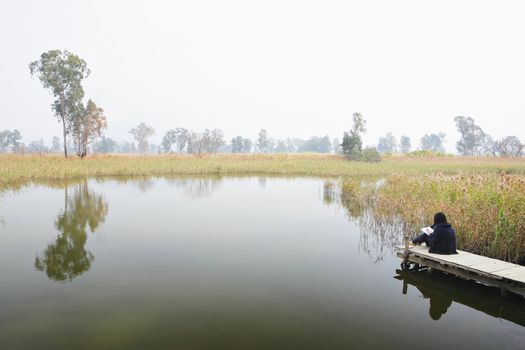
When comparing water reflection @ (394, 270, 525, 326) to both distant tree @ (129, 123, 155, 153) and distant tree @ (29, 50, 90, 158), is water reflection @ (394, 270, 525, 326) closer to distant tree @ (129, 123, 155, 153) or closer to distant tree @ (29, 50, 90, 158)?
distant tree @ (29, 50, 90, 158)

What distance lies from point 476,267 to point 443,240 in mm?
923

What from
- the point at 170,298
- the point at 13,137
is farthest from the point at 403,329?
the point at 13,137

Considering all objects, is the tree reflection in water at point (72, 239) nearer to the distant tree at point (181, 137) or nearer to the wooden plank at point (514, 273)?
the wooden plank at point (514, 273)

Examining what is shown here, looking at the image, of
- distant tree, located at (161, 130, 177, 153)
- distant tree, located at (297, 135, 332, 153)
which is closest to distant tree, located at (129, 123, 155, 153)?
distant tree, located at (161, 130, 177, 153)

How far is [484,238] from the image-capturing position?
323 inches

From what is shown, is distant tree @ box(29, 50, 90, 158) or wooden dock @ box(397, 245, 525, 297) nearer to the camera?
wooden dock @ box(397, 245, 525, 297)

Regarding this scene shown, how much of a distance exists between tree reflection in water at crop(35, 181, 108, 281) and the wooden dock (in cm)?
690

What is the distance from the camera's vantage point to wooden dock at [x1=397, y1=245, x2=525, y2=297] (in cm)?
593

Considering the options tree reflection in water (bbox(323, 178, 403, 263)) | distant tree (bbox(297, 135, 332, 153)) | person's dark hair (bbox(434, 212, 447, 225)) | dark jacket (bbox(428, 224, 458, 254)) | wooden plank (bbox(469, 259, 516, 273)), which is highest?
distant tree (bbox(297, 135, 332, 153))

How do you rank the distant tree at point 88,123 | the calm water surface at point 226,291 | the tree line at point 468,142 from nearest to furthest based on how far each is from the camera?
the calm water surface at point 226,291 < the distant tree at point 88,123 < the tree line at point 468,142

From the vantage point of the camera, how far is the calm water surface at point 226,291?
4895mm

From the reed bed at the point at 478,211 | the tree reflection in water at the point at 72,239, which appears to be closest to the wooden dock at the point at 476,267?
the reed bed at the point at 478,211

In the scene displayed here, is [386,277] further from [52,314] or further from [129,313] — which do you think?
[52,314]

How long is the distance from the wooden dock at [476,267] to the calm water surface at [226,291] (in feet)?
1.05
